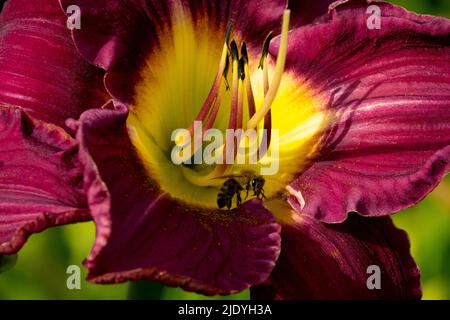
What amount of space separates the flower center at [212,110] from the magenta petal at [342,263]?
0.34ft

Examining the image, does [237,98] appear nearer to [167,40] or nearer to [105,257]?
[167,40]

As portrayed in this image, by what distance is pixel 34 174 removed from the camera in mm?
1083

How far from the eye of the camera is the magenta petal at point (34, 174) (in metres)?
1.04

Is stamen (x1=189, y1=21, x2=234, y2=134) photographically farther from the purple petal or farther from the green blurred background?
the green blurred background

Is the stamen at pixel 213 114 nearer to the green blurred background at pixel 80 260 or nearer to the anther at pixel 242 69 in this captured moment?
the anther at pixel 242 69

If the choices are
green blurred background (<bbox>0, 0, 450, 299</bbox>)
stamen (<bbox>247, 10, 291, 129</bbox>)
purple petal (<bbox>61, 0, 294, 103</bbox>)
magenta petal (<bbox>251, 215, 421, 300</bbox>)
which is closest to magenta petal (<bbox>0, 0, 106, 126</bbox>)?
purple petal (<bbox>61, 0, 294, 103</bbox>)

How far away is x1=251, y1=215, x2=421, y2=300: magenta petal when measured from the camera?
1185 millimetres

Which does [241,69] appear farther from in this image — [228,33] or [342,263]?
[342,263]

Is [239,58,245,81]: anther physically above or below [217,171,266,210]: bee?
above

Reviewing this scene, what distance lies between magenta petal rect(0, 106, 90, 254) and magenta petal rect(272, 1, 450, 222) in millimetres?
367

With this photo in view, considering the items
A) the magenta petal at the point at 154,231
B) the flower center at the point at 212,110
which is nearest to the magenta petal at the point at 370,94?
the flower center at the point at 212,110

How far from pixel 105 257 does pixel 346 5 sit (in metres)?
0.59

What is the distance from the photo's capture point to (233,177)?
4.12ft

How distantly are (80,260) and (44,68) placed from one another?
581 mm
